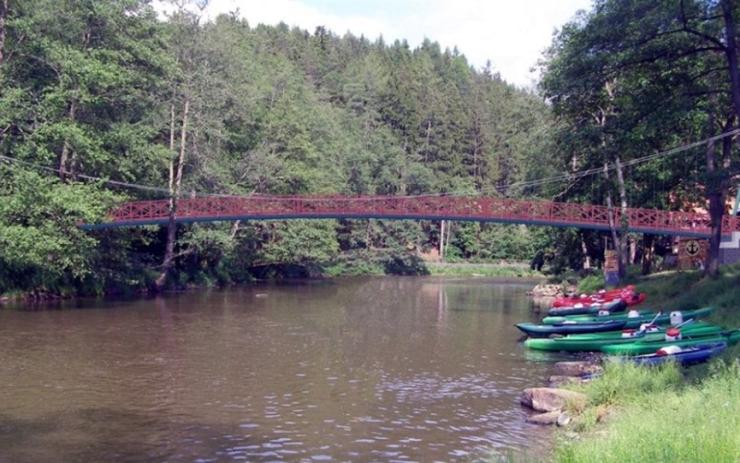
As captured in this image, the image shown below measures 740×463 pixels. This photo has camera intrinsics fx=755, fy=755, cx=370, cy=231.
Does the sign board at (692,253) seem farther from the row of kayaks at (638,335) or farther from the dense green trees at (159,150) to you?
the dense green trees at (159,150)

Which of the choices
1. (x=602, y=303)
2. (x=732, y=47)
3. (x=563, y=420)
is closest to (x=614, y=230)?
(x=602, y=303)

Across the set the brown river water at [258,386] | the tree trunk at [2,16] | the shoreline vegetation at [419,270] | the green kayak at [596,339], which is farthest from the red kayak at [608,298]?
the shoreline vegetation at [419,270]

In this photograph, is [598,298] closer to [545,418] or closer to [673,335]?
[673,335]

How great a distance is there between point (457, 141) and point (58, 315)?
203ft

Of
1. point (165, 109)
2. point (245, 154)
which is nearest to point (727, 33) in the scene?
point (165, 109)

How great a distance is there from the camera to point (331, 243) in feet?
171

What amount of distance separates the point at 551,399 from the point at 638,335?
5735 mm

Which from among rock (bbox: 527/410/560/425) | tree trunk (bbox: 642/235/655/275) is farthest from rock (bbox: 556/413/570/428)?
tree trunk (bbox: 642/235/655/275)

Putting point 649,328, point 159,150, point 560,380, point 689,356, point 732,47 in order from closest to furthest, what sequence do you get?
point 689,356 → point 560,380 → point 649,328 → point 732,47 → point 159,150

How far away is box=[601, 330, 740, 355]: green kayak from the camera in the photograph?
47.0 ft

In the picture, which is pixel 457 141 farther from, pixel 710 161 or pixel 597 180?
pixel 710 161

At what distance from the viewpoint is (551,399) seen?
474 inches

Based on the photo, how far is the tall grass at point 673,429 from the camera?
19.7ft

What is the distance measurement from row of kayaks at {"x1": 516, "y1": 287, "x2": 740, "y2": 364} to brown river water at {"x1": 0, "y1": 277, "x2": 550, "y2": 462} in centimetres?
120
